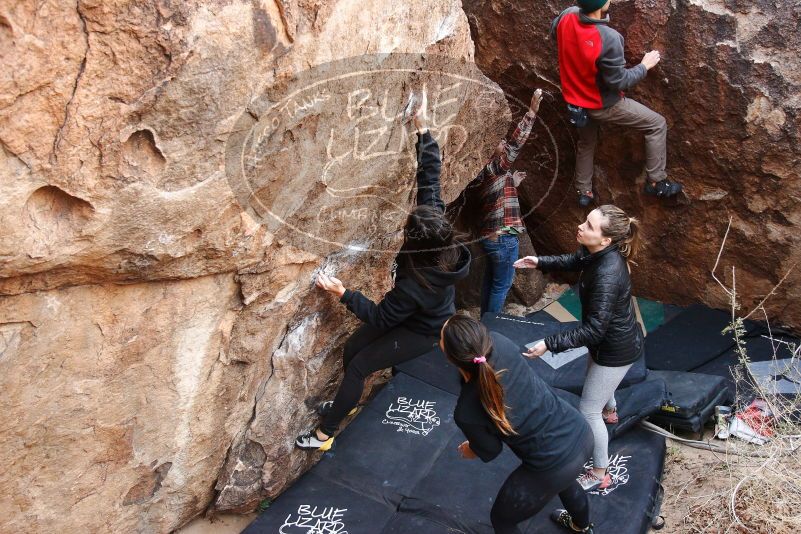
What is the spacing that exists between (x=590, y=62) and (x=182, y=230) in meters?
Result: 2.40

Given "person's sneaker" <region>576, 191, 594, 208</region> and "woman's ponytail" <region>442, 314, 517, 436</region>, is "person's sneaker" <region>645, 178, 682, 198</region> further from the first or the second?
"woman's ponytail" <region>442, 314, 517, 436</region>

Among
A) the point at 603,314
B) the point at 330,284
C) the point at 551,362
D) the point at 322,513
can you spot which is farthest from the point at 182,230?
the point at 551,362

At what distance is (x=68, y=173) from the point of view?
2.20 metres

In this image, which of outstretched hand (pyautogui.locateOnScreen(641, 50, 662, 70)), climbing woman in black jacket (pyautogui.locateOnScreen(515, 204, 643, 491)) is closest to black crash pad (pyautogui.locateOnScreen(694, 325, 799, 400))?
climbing woman in black jacket (pyautogui.locateOnScreen(515, 204, 643, 491))

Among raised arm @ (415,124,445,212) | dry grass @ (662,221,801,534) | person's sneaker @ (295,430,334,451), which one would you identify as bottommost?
dry grass @ (662,221,801,534)

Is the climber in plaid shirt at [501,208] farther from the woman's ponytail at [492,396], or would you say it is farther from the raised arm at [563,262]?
the woman's ponytail at [492,396]

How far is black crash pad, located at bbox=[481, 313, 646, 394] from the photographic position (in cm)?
390

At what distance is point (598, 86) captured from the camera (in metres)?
4.05

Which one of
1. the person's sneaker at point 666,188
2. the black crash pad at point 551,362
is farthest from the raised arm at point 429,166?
the person's sneaker at point 666,188

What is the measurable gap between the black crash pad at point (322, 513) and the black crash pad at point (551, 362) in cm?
122

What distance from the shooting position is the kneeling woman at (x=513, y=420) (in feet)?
7.93

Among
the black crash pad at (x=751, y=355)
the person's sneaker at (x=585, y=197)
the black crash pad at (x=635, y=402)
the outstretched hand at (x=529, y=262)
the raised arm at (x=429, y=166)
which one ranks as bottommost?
the black crash pad at (x=751, y=355)

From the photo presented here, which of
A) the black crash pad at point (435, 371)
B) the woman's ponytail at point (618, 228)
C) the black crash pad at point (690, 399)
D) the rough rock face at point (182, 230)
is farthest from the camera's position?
the black crash pad at point (435, 371)

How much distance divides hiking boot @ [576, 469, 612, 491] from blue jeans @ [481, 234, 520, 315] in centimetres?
148
